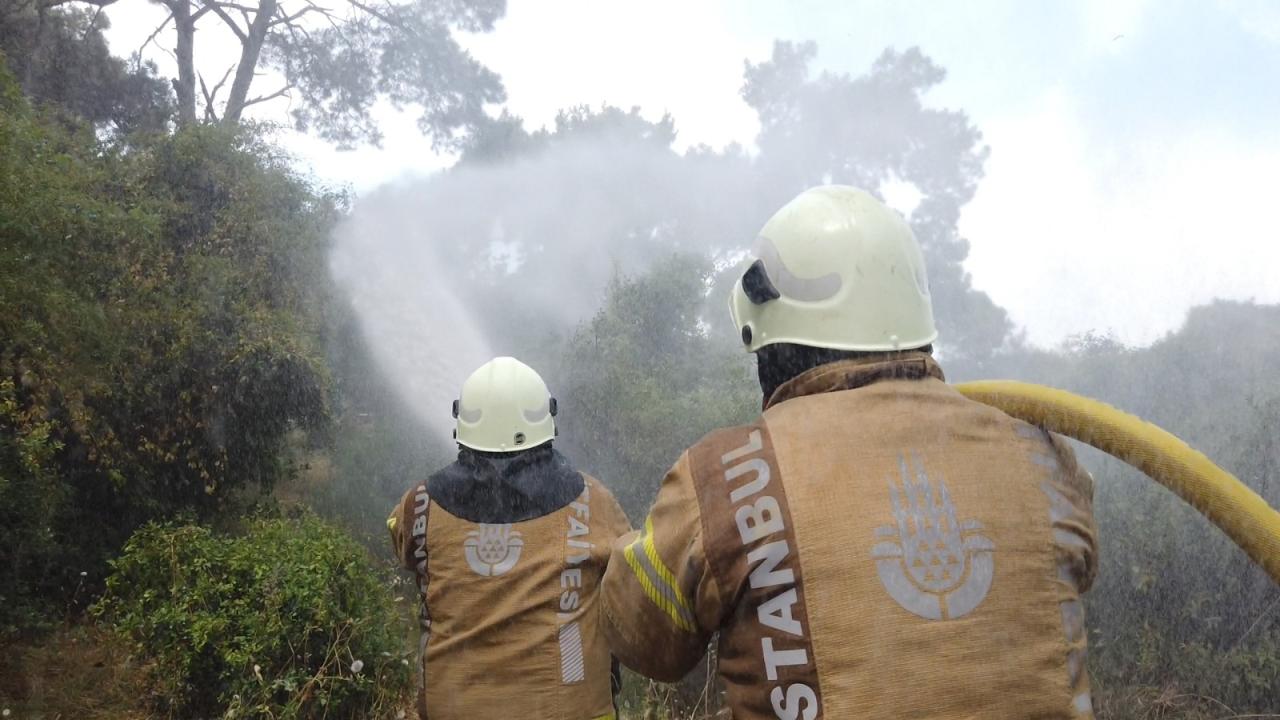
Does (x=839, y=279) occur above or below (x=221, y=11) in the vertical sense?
below

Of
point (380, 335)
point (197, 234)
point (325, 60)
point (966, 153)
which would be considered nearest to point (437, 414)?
point (380, 335)

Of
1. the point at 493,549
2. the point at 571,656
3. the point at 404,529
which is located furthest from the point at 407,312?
the point at 571,656

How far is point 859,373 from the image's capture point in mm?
1565

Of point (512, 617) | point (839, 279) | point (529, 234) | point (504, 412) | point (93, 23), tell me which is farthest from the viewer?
point (529, 234)

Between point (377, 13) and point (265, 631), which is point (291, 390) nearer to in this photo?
point (265, 631)

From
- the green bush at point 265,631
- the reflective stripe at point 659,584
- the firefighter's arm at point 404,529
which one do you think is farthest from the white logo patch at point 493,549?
the green bush at point 265,631

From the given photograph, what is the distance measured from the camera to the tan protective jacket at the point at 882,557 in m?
1.34

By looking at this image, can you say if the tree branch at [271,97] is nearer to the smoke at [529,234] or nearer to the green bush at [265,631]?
the smoke at [529,234]

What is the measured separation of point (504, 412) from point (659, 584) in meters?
2.14

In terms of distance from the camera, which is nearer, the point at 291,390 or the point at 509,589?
the point at 509,589

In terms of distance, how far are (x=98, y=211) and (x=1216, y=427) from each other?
26.8 ft

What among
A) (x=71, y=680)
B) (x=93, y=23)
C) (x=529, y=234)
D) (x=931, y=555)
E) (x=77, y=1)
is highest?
(x=77, y=1)

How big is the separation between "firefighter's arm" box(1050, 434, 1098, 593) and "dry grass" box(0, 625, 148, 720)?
6.25 metres

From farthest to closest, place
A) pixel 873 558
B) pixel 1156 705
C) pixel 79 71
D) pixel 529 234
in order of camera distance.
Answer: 1. pixel 529 234
2. pixel 79 71
3. pixel 1156 705
4. pixel 873 558
